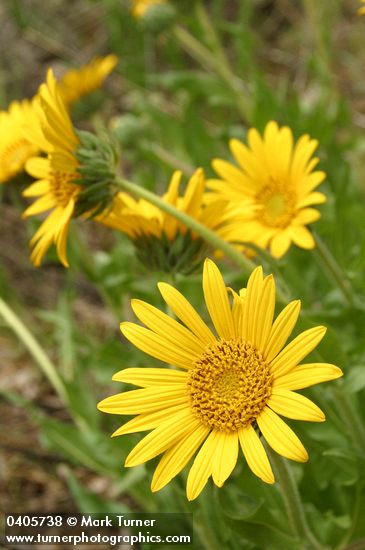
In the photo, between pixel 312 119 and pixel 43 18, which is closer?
pixel 312 119

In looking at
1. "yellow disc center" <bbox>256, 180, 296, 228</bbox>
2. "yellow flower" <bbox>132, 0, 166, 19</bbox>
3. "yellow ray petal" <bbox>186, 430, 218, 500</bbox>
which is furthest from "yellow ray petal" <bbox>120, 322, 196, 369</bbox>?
"yellow flower" <bbox>132, 0, 166, 19</bbox>

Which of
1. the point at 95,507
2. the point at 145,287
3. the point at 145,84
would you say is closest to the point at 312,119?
the point at 145,287

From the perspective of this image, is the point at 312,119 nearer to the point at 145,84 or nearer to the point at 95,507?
the point at 145,84

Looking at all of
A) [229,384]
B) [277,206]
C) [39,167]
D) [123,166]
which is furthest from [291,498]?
[123,166]

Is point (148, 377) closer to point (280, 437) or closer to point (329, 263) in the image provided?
point (280, 437)

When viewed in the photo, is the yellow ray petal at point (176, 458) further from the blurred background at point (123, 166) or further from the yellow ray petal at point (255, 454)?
the blurred background at point (123, 166)

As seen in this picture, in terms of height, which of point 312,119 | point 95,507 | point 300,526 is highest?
point 312,119
